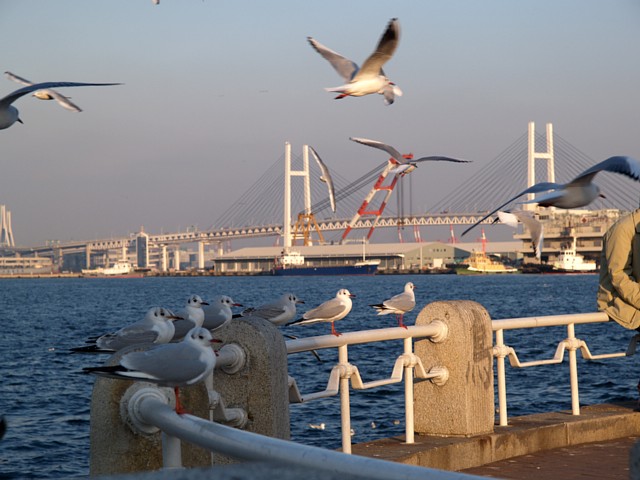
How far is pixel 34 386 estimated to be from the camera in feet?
66.3

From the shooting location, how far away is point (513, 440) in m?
5.61

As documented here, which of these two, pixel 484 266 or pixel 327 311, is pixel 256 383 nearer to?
pixel 327 311

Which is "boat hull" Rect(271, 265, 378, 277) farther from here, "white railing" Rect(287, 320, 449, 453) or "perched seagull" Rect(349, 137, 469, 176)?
"white railing" Rect(287, 320, 449, 453)

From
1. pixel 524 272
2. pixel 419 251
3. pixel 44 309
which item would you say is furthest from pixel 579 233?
pixel 44 309

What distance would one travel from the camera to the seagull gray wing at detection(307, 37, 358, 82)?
9031 mm

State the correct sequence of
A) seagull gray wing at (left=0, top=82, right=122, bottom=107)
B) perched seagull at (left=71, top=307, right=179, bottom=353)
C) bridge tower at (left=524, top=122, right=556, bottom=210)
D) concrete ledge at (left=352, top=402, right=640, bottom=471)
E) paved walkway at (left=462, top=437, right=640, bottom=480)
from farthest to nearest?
bridge tower at (left=524, top=122, right=556, bottom=210) < seagull gray wing at (left=0, top=82, right=122, bottom=107) < perched seagull at (left=71, top=307, right=179, bottom=353) < concrete ledge at (left=352, top=402, right=640, bottom=471) < paved walkway at (left=462, top=437, right=640, bottom=480)

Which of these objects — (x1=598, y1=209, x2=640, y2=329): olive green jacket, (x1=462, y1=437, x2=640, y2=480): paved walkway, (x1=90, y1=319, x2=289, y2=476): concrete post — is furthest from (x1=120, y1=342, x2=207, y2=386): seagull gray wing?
(x1=598, y1=209, x2=640, y2=329): olive green jacket

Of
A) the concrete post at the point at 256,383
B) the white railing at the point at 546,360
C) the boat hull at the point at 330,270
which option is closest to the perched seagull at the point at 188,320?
the concrete post at the point at 256,383

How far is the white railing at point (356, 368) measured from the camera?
459cm

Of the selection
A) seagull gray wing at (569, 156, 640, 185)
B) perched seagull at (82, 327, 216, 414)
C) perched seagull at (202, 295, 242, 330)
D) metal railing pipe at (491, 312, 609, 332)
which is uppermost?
seagull gray wing at (569, 156, 640, 185)

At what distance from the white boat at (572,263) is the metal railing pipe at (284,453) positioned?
116442 mm

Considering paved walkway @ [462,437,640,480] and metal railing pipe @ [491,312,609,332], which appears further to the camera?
metal railing pipe @ [491,312,609,332]

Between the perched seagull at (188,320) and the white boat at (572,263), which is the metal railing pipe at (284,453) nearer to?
the perched seagull at (188,320)

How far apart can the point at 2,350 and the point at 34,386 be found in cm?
1040
